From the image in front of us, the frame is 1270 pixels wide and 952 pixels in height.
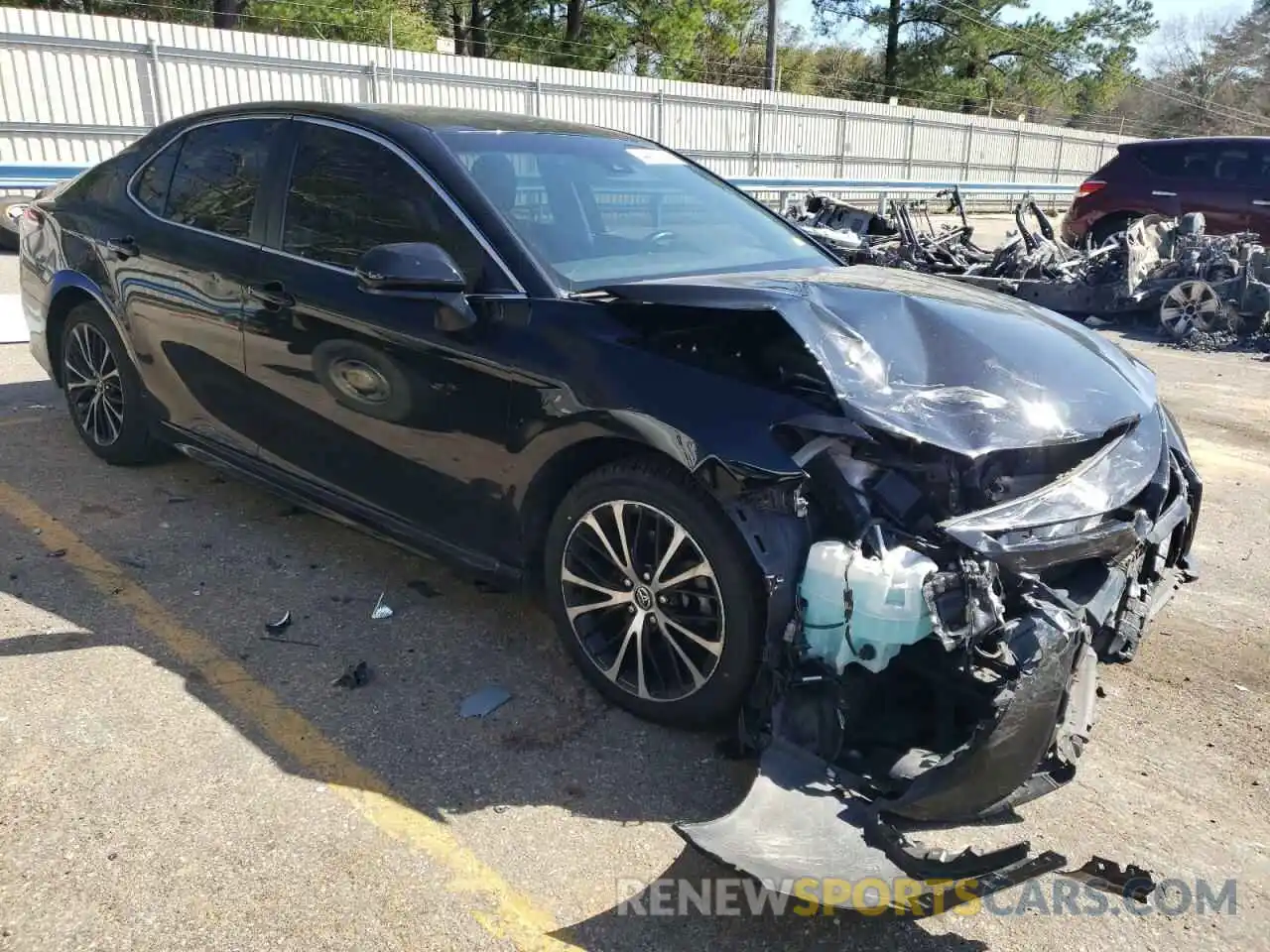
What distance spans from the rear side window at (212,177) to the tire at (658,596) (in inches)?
79.0

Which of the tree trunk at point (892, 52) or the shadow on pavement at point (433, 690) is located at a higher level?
the tree trunk at point (892, 52)

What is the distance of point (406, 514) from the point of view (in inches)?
137

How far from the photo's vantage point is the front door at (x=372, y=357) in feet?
10.5

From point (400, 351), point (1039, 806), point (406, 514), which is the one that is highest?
point (400, 351)

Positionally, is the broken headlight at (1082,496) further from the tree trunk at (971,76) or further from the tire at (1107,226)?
the tree trunk at (971,76)

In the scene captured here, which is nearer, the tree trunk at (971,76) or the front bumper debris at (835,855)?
the front bumper debris at (835,855)

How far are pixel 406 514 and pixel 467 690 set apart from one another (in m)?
0.67

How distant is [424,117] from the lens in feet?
12.2

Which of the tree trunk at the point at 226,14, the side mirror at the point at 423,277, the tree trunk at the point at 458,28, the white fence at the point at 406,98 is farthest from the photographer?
the tree trunk at the point at 458,28

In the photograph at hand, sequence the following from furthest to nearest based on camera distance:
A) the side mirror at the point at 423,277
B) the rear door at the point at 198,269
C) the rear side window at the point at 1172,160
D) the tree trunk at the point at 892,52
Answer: the tree trunk at the point at 892,52
the rear side window at the point at 1172,160
the rear door at the point at 198,269
the side mirror at the point at 423,277

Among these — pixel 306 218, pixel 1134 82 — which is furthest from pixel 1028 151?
pixel 306 218

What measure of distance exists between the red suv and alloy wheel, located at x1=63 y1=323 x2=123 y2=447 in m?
11.7

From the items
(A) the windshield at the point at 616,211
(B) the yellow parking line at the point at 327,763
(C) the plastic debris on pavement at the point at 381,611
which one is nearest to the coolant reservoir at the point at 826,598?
(B) the yellow parking line at the point at 327,763

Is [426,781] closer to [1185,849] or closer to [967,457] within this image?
[967,457]
